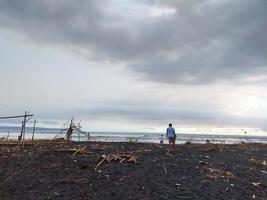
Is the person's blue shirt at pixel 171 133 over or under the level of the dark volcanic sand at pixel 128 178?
over

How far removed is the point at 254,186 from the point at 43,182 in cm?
712

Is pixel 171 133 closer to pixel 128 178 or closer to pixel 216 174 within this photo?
pixel 216 174

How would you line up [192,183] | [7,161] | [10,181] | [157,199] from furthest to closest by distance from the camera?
[7,161], [10,181], [192,183], [157,199]

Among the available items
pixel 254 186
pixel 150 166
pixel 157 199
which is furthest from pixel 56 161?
pixel 254 186

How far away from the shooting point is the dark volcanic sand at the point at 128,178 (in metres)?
12.2

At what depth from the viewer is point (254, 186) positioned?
1315cm

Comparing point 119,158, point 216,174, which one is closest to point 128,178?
point 119,158

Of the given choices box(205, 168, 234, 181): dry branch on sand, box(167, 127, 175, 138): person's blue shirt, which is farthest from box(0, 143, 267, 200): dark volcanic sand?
box(167, 127, 175, 138): person's blue shirt

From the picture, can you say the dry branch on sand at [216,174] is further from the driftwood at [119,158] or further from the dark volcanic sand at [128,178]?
the driftwood at [119,158]

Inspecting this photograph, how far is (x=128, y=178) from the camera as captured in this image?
43.9 ft

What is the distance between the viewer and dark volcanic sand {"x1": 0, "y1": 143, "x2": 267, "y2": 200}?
1216 cm

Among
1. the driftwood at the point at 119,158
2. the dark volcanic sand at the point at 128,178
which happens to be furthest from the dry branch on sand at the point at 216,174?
the driftwood at the point at 119,158

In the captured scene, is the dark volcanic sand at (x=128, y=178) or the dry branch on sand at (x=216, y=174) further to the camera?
the dry branch on sand at (x=216, y=174)

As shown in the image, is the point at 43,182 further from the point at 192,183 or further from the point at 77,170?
the point at 192,183
